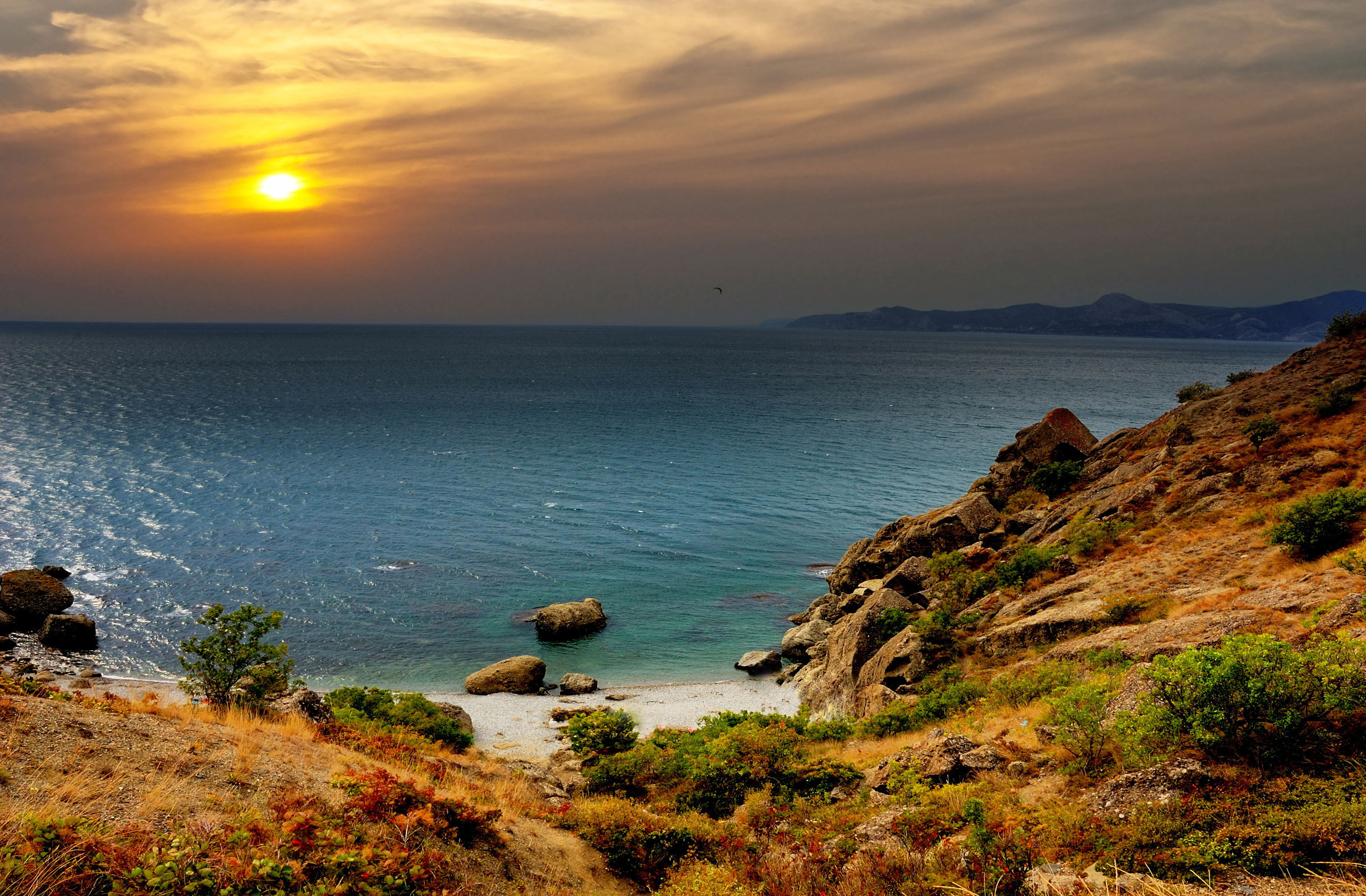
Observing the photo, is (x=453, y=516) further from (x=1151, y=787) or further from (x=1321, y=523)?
(x=1151, y=787)

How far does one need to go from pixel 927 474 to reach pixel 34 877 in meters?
83.1

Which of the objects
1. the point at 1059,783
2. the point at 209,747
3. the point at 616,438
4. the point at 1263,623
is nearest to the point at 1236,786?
the point at 1059,783

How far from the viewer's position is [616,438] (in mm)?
104125

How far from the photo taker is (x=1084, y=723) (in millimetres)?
13523

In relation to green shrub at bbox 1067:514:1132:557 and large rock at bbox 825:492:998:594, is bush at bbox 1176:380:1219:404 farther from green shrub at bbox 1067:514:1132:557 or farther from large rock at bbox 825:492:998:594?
green shrub at bbox 1067:514:1132:557

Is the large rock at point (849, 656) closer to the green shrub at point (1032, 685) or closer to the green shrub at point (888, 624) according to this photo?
the green shrub at point (888, 624)

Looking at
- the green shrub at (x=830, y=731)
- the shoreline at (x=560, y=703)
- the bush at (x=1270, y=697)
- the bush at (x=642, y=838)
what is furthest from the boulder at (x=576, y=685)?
the bush at (x=1270, y=697)

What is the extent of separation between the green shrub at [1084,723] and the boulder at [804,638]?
25507 millimetres

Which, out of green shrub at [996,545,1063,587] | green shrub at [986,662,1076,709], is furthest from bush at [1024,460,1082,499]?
green shrub at [986,662,1076,709]

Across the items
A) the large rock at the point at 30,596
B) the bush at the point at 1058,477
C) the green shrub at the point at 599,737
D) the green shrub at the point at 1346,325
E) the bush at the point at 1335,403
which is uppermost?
the green shrub at the point at 1346,325

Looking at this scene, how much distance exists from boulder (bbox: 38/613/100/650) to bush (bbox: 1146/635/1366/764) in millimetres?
53956

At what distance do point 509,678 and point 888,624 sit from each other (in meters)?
21.8

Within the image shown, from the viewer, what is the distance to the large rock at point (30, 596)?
1743 inches

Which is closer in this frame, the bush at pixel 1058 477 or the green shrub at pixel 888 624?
the green shrub at pixel 888 624
